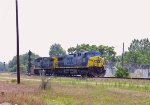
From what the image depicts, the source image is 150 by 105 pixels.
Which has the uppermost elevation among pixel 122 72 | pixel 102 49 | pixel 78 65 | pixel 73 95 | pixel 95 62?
pixel 102 49

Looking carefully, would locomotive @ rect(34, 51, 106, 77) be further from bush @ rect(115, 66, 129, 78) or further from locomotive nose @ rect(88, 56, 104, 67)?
bush @ rect(115, 66, 129, 78)

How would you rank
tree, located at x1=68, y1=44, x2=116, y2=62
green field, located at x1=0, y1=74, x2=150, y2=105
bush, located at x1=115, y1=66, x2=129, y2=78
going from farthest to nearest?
tree, located at x1=68, y1=44, x2=116, y2=62
bush, located at x1=115, y1=66, x2=129, y2=78
green field, located at x1=0, y1=74, x2=150, y2=105

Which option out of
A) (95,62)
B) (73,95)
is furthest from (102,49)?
(73,95)

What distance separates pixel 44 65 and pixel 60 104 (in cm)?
5593

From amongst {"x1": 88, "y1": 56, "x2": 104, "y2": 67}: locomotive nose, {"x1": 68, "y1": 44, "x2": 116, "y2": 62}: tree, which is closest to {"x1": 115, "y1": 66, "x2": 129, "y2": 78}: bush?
{"x1": 88, "y1": 56, "x2": 104, "y2": 67}: locomotive nose

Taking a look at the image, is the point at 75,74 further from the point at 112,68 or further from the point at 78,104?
the point at 78,104

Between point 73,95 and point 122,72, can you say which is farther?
point 122,72

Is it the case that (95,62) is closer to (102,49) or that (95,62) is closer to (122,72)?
(122,72)

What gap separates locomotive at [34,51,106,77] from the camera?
60.0 metres

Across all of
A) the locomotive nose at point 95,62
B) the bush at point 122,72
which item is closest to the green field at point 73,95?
the locomotive nose at point 95,62

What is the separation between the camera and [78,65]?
62875 mm

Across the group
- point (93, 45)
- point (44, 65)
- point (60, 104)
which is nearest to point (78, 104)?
point (60, 104)

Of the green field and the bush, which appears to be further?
the bush

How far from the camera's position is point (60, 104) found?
70.3 ft
